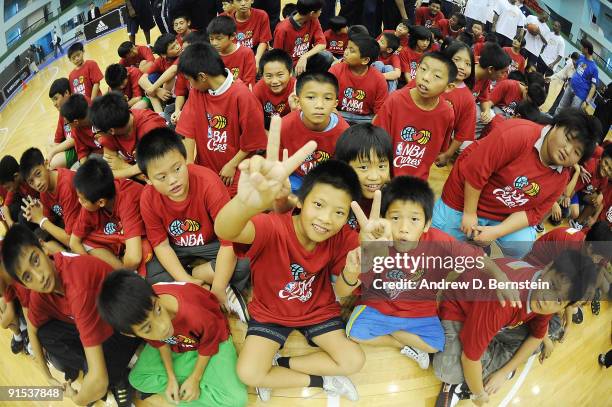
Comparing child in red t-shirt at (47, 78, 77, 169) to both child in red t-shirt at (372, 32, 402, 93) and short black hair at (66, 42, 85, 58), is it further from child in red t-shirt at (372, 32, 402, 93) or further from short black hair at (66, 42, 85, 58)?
child in red t-shirt at (372, 32, 402, 93)

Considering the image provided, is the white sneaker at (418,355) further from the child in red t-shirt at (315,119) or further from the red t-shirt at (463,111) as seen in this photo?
the red t-shirt at (463,111)

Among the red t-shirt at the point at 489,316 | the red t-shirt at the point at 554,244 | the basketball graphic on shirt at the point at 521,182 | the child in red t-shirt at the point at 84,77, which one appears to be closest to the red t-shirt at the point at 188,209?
the red t-shirt at the point at 489,316

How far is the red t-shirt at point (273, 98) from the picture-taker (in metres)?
3.27

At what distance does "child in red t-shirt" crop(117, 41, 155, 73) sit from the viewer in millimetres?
4605

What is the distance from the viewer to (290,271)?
1.93 m

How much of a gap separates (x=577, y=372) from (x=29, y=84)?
7229mm

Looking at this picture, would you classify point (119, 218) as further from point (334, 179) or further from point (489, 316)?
point (489, 316)

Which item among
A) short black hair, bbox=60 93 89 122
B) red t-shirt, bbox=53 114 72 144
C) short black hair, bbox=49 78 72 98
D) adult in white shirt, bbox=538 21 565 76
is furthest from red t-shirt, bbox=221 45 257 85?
adult in white shirt, bbox=538 21 565 76

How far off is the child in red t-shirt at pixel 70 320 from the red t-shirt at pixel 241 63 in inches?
81.5

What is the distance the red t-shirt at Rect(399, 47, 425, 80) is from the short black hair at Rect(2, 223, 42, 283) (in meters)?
3.57

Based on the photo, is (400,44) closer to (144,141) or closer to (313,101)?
(313,101)

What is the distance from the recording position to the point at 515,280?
195 cm

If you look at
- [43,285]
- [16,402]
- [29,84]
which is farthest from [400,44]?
[29,84]

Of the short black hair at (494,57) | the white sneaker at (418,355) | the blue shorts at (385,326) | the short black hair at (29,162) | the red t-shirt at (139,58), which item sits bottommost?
the white sneaker at (418,355)
